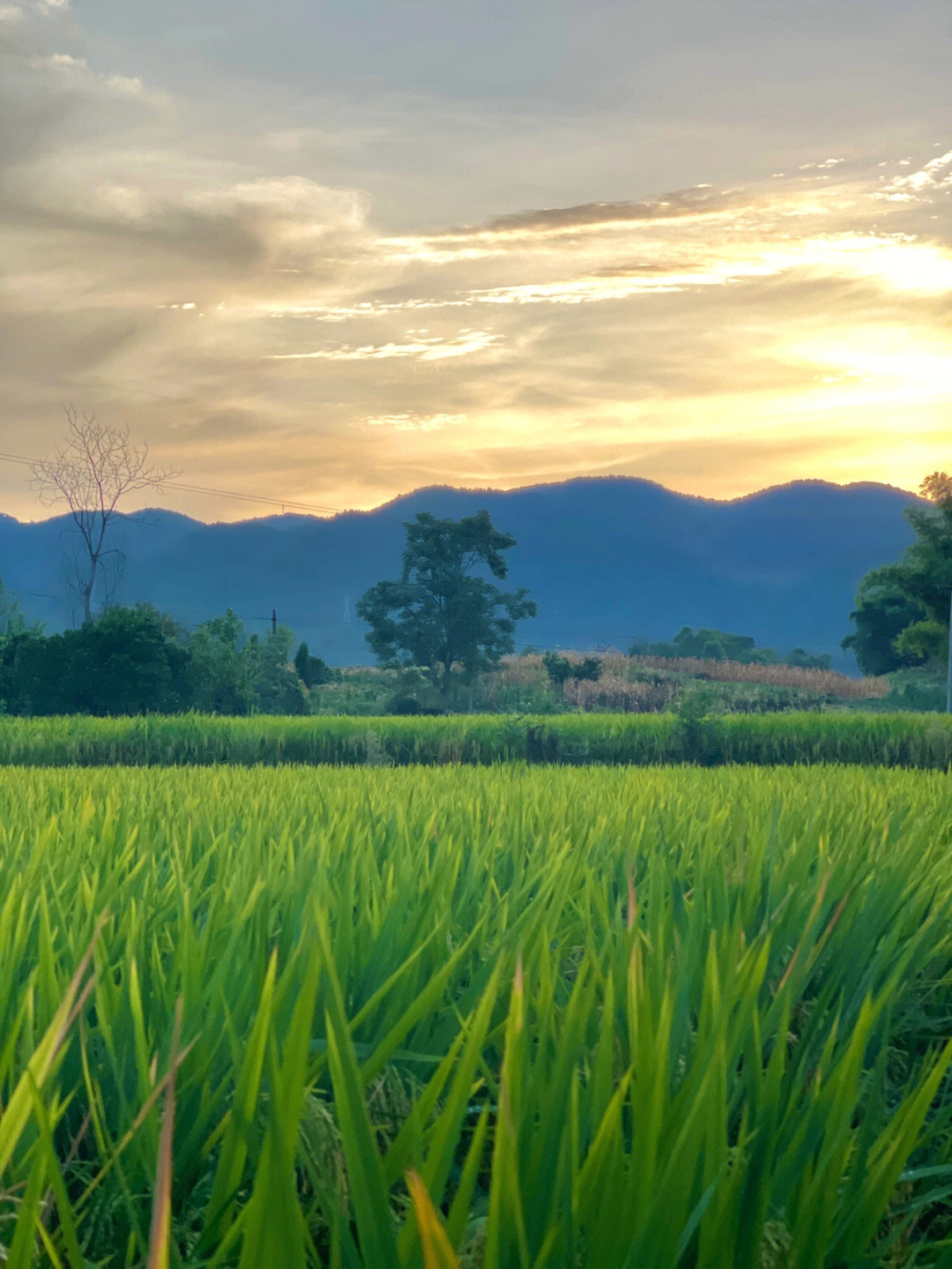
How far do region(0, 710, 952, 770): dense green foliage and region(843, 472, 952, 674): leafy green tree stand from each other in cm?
2747

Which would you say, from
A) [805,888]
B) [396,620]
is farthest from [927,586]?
[805,888]

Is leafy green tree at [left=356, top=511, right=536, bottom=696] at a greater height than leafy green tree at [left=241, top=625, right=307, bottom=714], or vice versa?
leafy green tree at [left=356, top=511, right=536, bottom=696]

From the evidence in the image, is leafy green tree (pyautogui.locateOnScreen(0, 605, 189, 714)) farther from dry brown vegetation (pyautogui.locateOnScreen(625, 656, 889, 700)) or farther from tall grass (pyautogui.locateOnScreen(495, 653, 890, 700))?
dry brown vegetation (pyautogui.locateOnScreen(625, 656, 889, 700))

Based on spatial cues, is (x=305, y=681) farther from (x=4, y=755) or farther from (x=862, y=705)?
(x=4, y=755)

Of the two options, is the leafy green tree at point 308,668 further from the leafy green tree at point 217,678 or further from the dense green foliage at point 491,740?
the dense green foliage at point 491,740

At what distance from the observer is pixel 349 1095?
27.3 inches

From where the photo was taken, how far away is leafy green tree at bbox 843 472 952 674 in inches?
1614

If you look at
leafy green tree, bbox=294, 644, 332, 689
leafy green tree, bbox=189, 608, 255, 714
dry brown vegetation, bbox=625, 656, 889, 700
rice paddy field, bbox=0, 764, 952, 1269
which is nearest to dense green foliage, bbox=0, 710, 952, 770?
leafy green tree, bbox=189, 608, 255, 714

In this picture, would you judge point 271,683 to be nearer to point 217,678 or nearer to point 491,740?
point 217,678

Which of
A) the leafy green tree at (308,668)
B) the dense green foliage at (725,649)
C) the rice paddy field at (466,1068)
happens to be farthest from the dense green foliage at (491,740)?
the dense green foliage at (725,649)

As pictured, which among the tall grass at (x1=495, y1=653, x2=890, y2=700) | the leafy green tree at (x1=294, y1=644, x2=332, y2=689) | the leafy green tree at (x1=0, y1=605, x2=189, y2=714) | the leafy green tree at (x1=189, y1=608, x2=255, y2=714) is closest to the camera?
the leafy green tree at (x1=0, y1=605, x2=189, y2=714)

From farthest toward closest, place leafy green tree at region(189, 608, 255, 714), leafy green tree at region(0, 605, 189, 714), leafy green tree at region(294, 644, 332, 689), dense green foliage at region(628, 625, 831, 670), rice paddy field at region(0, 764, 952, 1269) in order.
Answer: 1. dense green foliage at region(628, 625, 831, 670)
2. leafy green tree at region(294, 644, 332, 689)
3. leafy green tree at region(189, 608, 255, 714)
4. leafy green tree at region(0, 605, 189, 714)
5. rice paddy field at region(0, 764, 952, 1269)

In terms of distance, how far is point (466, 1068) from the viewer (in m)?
0.83

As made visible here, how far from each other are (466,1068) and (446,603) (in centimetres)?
3990
